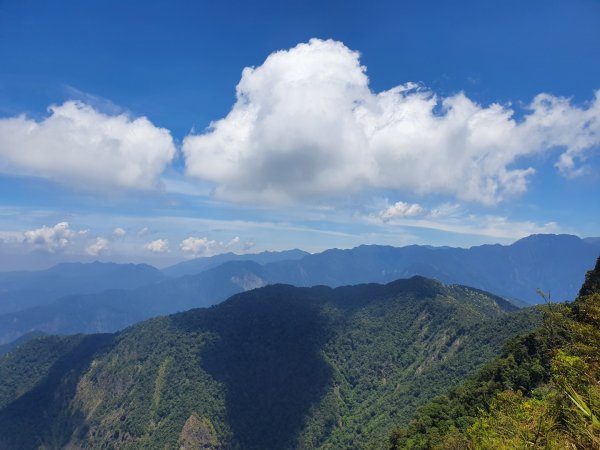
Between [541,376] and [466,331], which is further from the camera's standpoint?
[466,331]

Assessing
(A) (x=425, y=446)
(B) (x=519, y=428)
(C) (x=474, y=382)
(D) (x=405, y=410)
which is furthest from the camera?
(D) (x=405, y=410)

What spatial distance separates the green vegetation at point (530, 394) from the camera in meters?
25.6

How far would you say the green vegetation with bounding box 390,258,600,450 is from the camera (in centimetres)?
2563

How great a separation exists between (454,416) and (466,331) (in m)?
119

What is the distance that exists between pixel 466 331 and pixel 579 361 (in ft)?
556

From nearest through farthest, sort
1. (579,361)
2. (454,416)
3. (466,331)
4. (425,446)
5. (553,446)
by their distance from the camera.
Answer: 1. (553,446)
2. (579,361)
3. (425,446)
4. (454,416)
5. (466,331)

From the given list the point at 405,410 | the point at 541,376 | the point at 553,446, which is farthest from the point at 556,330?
the point at 405,410

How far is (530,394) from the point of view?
2781 inches

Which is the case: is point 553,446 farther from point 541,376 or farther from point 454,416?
point 454,416

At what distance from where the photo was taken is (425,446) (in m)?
71.3

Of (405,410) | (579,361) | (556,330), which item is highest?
(579,361)

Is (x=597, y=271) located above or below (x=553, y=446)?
above

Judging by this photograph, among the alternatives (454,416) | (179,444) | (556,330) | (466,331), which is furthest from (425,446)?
(179,444)

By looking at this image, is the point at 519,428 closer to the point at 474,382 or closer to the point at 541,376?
the point at 541,376
